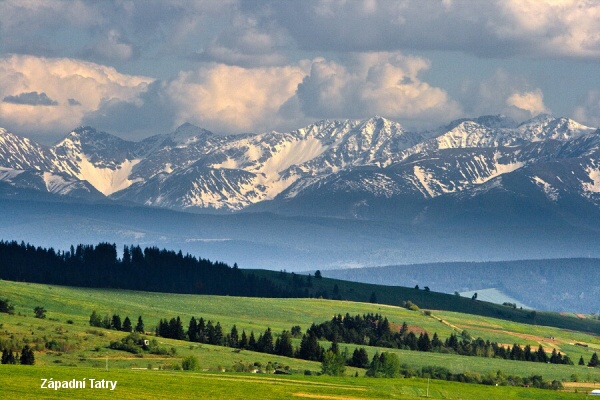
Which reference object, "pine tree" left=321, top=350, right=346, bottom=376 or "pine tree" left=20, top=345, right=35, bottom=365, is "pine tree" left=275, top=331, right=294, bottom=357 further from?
"pine tree" left=20, top=345, right=35, bottom=365

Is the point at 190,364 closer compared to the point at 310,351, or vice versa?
the point at 190,364

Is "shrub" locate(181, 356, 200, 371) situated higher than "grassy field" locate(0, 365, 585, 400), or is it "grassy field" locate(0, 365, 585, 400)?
"shrub" locate(181, 356, 200, 371)

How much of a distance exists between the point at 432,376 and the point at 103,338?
1660 inches

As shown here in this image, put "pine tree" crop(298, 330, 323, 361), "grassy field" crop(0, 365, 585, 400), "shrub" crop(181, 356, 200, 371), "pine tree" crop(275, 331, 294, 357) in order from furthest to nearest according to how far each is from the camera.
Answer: "pine tree" crop(275, 331, 294, 357), "pine tree" crop(298, 330, 323, 361), "shrub" crop(181, 356, 200, 371), "grassy field" crop(0, 365, 585, 400)

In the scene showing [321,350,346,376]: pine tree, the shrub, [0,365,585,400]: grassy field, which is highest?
[321,350,346,376]: pine tree

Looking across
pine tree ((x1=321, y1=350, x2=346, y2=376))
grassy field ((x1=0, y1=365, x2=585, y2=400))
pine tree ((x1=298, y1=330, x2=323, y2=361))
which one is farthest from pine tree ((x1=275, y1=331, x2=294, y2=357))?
grassy field ((x1=0, y1=365, x2=585, y2=400))

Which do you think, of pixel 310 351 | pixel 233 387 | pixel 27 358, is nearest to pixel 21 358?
pixel 27 358

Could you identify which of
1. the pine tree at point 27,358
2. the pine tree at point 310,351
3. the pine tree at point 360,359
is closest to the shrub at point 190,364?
the pine tree at point 27,358

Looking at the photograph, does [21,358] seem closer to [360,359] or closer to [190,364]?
[190,364]

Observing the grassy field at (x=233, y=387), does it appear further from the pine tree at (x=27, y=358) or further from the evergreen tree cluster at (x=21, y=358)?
the pine tree at (x=27, y=358)

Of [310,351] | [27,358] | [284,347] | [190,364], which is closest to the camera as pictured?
[27,358]

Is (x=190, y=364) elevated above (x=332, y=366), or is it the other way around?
(x=332, y=366)

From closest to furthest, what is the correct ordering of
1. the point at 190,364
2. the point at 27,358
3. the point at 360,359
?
the point at 27,358 < the point at 190,364 < the point at 360,359

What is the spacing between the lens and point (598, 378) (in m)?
198
